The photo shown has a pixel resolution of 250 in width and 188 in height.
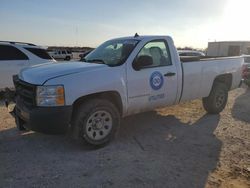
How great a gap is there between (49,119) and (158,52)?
8.74ft

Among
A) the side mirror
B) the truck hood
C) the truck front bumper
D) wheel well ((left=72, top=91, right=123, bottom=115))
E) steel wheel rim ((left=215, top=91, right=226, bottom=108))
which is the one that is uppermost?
the side mirror

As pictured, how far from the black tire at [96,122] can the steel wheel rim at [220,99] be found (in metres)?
3.32

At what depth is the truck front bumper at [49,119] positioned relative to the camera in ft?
13.8

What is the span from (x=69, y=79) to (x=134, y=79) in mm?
1266

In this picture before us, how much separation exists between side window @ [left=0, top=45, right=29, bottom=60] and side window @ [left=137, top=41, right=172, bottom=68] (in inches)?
189

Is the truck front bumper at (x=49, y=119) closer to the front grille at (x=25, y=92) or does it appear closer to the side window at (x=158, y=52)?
the front grille at (x=25, y=92)

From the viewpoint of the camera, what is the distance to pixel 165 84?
5.59 m

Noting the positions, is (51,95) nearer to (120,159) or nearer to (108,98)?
(108,98)

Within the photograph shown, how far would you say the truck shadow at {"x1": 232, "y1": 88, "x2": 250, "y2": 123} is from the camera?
7.08m

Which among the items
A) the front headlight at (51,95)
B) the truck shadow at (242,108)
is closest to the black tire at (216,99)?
the truck shadow at (242,108)

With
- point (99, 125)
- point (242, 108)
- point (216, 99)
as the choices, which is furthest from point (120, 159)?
point (242, 108)

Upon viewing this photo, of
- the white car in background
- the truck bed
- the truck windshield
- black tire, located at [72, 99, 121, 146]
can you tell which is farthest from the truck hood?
the white car in background

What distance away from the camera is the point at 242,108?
8070mm

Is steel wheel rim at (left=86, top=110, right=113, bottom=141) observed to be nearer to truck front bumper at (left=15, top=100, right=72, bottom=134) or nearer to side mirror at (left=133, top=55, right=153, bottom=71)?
truck front bumper at (left=15, top=100, right=72, bottom=134)
